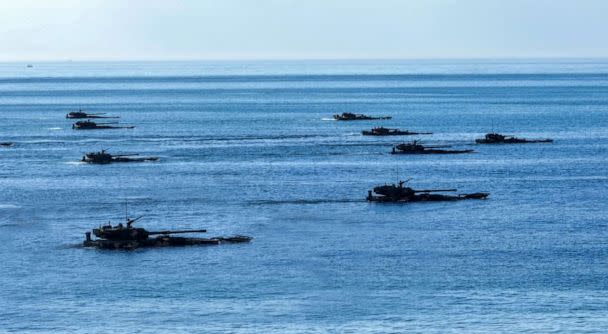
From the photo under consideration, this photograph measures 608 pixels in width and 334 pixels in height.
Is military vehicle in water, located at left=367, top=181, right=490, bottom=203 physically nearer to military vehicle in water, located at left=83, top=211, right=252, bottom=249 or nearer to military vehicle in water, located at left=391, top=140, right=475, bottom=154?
military vehicle in water, located at left=83, top=211, right=252, bottom=249

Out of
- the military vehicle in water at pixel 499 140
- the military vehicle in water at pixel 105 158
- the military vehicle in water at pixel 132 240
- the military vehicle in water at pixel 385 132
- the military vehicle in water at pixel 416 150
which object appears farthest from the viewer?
the military vehicle in water at pixel 385 132

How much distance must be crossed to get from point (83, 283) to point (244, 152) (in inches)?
3494

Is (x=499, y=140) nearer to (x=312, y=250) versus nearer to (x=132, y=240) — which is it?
(x=312, y=250)

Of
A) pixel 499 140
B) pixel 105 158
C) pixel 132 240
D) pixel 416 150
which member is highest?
pixel 105 158

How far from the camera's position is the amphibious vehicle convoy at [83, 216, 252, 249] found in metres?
94.1

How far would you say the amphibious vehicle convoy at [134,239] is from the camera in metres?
94.1

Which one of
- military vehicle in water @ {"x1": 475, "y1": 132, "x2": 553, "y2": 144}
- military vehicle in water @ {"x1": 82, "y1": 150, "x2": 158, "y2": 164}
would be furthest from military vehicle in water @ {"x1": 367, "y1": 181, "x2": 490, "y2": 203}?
military vehicle in water @ {"x1": 475, "y1": 132, "x2": 553, "y2": 144}

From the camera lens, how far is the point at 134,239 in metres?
94.4

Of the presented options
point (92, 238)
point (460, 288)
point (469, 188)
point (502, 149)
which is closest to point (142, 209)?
point (92, 238)

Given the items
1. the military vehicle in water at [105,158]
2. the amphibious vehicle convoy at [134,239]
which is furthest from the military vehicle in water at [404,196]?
the military vehicle in water at [105,158]

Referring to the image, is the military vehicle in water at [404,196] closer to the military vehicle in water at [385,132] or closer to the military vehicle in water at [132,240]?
the military vehicle in water at [132,240]

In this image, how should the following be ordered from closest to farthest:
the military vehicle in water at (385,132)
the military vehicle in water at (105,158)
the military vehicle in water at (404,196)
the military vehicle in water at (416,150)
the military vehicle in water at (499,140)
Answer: the military vehicle in water at (404,196), the military vehicle in water at (105,158), the military vehicle in water at (416,150), the military vehicle in water at (499,140), the military vehicle in water at (385,132)

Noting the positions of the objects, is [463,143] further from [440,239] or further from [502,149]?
[440,239]

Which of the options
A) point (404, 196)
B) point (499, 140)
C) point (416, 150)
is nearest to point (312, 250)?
point (404, 196)
